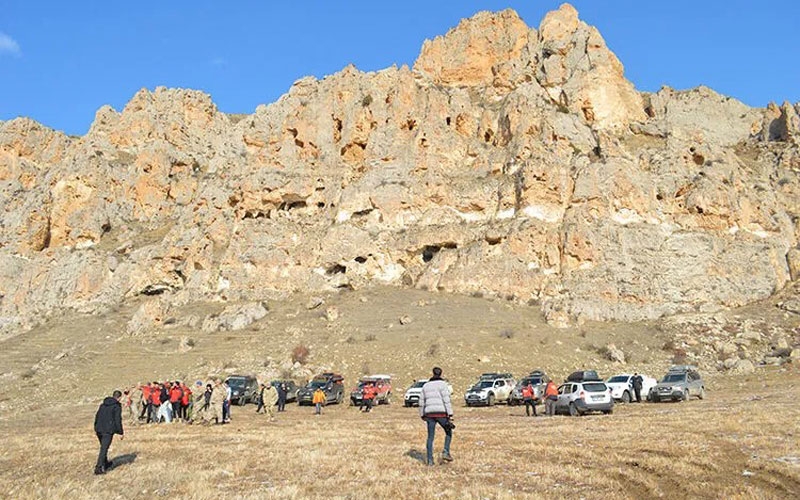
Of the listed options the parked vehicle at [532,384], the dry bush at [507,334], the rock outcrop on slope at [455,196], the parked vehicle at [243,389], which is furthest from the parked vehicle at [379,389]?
the rock outcrop on slope at [455,196]

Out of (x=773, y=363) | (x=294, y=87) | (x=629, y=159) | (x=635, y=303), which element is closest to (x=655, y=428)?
(x=773, y=363)

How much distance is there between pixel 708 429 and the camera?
51.2ft

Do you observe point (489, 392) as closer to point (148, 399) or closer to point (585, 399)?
point (585, 399)

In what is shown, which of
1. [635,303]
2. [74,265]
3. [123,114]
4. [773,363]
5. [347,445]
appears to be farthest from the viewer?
[123,114]

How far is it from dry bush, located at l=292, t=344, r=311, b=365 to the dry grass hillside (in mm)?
827

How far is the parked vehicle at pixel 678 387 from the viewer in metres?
27.5

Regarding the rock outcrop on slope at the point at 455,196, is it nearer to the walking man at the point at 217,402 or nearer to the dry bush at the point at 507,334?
the dry bush at the point at 507,334

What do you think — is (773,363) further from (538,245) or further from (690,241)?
(538,245)

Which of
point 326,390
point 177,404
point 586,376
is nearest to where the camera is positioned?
point 177,404

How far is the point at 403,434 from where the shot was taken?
17.9 m

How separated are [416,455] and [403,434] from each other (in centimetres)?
478

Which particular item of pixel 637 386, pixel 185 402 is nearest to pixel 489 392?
pixel 637 386

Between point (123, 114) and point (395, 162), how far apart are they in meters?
44.1

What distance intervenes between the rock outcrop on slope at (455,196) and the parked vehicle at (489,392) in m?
18.1
